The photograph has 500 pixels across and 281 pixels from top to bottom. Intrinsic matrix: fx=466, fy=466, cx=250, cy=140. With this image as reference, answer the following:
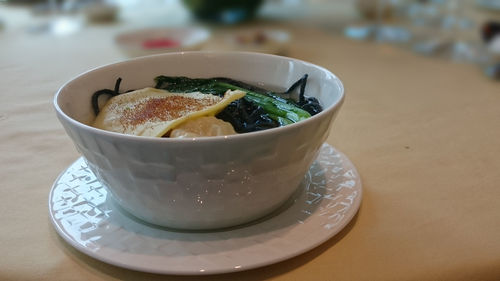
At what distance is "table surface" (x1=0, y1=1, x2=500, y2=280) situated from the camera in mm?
435

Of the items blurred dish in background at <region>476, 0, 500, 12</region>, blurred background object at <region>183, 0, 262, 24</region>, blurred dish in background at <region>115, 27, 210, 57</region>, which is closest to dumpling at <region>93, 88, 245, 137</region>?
blurred dish in background at <region>115, 27, 210, 57</region>

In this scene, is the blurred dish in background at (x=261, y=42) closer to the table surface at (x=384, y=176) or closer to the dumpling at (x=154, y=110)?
the table surface at (x=384, y=176)

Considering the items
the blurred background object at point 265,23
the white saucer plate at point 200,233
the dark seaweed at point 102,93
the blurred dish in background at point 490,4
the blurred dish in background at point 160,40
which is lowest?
the blurred dish in background at point 490,4

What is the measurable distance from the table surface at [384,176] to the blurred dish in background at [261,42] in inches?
5.1

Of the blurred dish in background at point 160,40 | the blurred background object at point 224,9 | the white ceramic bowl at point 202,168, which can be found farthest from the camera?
the blurred background object at point 224,9

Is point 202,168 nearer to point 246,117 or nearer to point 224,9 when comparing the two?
point 246,117

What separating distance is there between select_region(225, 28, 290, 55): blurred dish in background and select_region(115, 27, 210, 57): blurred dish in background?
89 mm

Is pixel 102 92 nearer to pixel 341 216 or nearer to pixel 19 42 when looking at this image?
pixel 341 216

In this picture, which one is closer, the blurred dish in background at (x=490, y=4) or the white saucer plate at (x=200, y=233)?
the white saucer plate at (x=200, y=233)

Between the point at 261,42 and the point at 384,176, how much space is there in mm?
766

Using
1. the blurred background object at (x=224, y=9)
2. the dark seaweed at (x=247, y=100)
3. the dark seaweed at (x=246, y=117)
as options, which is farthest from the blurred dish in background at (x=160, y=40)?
the dark seaweed at (x=246, y=117)

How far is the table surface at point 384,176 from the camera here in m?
0.44

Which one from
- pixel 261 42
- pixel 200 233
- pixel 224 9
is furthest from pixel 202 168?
pixel 224 9

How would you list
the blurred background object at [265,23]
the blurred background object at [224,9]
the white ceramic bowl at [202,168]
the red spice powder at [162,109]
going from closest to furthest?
the white ceramic bowl at [202,168]
the red spice powder at [162,109]
the blurred background object at [265,23]
the blurred background object at [224,9]
